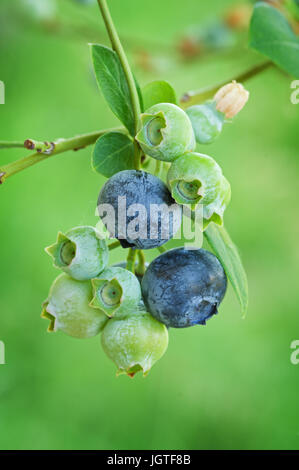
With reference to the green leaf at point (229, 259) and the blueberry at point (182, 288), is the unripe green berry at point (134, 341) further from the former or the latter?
the green leaf at point (229, 259)

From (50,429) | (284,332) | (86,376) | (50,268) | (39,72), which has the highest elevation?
(39,72)

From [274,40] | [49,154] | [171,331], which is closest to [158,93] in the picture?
[49,154]

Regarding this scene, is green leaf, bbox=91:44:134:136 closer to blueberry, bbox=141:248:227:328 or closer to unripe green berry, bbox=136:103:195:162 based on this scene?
unripe green berry, bbox=136:103:195:162

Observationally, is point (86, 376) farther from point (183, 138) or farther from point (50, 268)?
point (183, 138)

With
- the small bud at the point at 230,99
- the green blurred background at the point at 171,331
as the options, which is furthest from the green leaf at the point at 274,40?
the green blurred background at the point at 171,331

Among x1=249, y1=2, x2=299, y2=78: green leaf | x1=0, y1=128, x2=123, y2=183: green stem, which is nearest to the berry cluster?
x1=0, y1=128, x2=123, y2=183: green stem

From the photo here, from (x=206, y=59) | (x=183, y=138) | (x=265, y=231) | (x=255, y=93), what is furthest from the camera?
(x=265, y=231)

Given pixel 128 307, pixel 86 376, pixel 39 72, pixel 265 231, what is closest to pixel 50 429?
pixel 86 376
